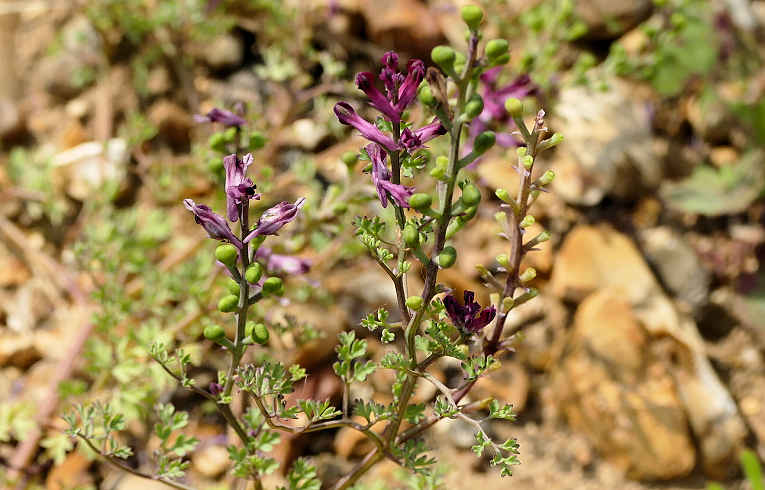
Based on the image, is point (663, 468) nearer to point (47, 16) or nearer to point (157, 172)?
point (157, 172)

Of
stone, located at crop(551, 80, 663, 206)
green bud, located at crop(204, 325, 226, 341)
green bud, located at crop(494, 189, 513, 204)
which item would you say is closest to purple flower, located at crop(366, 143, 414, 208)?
green bud, located at crop(494, 189, 513, 204)

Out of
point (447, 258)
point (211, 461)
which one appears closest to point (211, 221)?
point (447, 258)

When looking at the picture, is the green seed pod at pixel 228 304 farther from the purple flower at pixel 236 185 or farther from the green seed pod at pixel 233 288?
the purple flower at pixel 236 185

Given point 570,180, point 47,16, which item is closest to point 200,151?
point 570,180

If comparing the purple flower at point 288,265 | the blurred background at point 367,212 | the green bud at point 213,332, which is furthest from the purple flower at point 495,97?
the green bud at point 213,332

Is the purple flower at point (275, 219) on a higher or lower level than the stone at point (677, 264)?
lower

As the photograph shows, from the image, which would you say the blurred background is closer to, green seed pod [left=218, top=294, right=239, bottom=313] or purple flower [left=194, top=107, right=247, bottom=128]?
purple flower [left=194, top=107, right=247, bottom=128]
